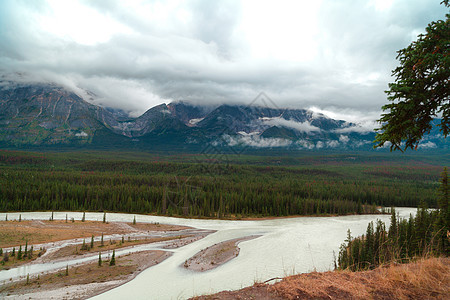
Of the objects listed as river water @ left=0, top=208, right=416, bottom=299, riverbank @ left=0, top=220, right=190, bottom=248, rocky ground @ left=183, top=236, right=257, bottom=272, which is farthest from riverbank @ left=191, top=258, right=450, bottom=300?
riverbank @ left=0, top=220, right=190, bottom=248

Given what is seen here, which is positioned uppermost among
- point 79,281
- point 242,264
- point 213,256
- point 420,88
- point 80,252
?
point 420,88

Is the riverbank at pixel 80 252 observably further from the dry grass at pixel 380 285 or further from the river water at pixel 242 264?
the dry grass at pixel 380 285

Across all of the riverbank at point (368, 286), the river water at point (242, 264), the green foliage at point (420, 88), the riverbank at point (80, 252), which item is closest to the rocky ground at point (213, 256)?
the river water at point (242, 264)

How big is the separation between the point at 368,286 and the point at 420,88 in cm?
698

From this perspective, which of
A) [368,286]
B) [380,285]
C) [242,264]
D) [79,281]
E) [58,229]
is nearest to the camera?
[380,285]

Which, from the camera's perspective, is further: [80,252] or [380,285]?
[80,252]

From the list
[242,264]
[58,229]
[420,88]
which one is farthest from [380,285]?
[58,229]

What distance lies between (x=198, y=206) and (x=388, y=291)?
4064 inches

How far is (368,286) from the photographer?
827cm

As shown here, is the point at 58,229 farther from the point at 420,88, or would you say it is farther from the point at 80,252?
the point at 420,88

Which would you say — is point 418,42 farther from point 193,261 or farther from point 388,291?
point 193,261

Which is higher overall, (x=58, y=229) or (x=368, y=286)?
(x=368, y=286)

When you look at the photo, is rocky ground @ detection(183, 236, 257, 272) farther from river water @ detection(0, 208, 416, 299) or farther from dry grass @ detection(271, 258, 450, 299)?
dry grass @ detection(271, 258, 450, 299)

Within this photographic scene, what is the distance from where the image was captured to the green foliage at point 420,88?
27.7 feet
